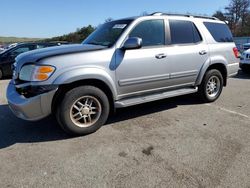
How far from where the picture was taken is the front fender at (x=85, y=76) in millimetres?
3609

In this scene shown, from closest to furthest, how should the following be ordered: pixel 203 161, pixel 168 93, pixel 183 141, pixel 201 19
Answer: pixel 203 161, pixel 183 141, pixel 168 93, pixel 201 19

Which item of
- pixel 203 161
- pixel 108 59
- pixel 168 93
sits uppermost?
pixel 108 59

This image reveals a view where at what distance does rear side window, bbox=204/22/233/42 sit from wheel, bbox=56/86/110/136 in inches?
120

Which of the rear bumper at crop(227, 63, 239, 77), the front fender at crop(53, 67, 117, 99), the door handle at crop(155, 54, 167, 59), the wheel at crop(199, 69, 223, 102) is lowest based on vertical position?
the wheel at crop(199, 69, 223, 102)

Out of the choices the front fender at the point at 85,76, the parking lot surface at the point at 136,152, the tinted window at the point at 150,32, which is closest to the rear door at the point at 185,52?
the tinted window at the point at 150,32

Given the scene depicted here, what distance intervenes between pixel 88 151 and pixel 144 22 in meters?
2.49

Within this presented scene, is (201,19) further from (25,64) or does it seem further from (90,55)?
(25,64)

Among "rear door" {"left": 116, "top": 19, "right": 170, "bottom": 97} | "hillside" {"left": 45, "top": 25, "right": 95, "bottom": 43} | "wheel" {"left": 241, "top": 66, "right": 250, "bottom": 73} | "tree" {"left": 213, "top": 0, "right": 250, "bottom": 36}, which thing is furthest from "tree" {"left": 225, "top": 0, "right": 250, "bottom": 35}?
"rear door" {"left": 116, "top": 19, "right": 170, "bottom": 97}

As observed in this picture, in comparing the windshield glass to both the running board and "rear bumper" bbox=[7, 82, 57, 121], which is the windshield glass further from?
"rear bumper" bbox=[7, 82, 57, 121]

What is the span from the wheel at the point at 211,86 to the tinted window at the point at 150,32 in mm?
1538

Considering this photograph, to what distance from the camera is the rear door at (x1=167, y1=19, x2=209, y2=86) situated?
4.82 meters

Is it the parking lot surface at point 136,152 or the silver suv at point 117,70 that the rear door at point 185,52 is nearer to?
the silver suv at point 117,70

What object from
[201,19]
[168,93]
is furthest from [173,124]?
[201,19]

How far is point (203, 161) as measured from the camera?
317 centimetres
